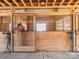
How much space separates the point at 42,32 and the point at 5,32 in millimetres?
1902

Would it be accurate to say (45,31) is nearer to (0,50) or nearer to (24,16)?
(24,16)

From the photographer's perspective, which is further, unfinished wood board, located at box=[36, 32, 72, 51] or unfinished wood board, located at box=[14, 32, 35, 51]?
unfinished wood board, located at box=[36, 32, 72, 51]

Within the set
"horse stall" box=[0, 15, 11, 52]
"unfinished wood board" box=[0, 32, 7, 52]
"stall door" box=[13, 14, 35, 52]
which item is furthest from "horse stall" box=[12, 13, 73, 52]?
"unfinished wood board" box=[0, 32, 7, 52]

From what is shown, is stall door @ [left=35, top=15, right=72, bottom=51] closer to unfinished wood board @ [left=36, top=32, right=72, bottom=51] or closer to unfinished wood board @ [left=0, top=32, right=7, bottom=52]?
unfinished wood board @ [left=36, top=32, right=72, bottom=51]

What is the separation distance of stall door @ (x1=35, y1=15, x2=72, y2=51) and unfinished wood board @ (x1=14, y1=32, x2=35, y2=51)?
0.90 ft

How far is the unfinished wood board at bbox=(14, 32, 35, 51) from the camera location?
30.9 feet

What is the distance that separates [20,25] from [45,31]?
1.33 meters

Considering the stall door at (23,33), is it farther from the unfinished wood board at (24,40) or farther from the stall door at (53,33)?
the stall door at (53,33)

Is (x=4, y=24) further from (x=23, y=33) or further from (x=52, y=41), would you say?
(x=52, y=41)

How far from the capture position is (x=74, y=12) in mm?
9461

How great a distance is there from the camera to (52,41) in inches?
376

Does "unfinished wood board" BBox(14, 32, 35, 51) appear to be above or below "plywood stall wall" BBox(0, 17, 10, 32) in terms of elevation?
below

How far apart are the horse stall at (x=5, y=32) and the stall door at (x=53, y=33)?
1.49 meters

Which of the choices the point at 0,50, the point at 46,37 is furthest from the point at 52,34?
the point at 0,50
